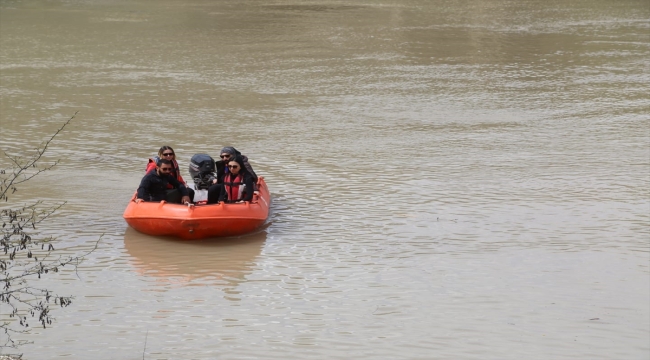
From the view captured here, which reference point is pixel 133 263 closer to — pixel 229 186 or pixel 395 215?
pixel 229 186

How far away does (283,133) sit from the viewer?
48.9ft

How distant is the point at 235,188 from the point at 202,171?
0.87m

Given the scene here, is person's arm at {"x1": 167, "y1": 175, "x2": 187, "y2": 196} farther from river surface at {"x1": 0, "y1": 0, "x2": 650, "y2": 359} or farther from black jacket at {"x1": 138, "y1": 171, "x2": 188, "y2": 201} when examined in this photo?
river surface at {"x1": 0, "y1": 0, "x2": 650, "y2": 359}

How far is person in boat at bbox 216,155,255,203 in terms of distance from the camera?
10430 millimetres

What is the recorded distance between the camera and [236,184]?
34.5ft

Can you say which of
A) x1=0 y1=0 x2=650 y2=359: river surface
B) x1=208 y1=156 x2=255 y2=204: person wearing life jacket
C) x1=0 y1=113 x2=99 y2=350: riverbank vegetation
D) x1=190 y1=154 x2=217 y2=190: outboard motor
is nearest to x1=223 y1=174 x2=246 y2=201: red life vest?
x1=208 y1=156 x2=255 y2=204: person wearing life jacket

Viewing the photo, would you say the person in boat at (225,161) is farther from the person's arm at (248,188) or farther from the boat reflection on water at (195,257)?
the boat reflection on water at (195,257)

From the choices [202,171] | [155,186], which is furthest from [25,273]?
[202,171]

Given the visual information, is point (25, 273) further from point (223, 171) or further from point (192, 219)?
point (223, 171)

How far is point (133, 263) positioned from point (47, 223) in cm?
155

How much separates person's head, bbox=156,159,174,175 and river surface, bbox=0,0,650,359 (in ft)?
2.25

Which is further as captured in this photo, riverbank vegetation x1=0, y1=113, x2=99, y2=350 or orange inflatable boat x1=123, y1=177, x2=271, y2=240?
orange inflatable boat x1=123, y1=177, x2=271, y2=240

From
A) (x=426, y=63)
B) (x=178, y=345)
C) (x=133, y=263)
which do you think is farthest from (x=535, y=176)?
(x=426, y=63)

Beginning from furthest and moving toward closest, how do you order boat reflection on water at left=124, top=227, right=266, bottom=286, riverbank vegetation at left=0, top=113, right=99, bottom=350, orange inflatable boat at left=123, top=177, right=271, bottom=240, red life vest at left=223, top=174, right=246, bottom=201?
1. red life vest at left=223, top=174, right=246, bottom=201
2. orange inflatable boat at left=123, top=177, right=271, bottom=240
3. boat reflection on water at left=124, top=227, right=266, bottom=286
4. riverbank vegetation at left=0, top=113, right=99, bottom=350
